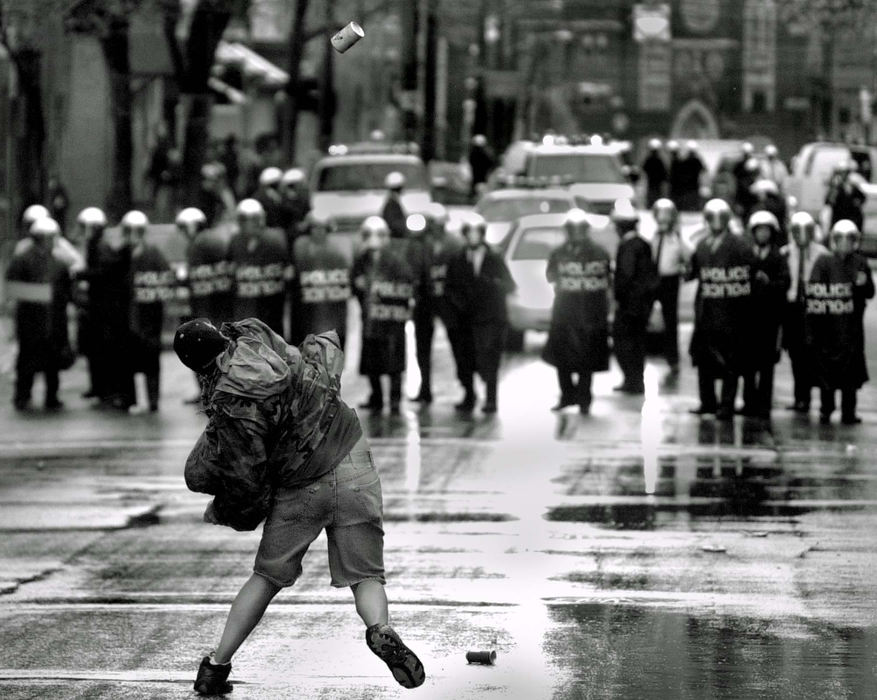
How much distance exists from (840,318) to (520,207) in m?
11.9

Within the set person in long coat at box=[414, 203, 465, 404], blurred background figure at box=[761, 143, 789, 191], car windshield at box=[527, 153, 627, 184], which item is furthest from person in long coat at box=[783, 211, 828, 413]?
blurred background figure at box=[761, 143, 789, 191]

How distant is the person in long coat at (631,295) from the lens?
60.2ft

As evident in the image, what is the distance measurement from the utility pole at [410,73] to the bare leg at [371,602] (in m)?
36.4

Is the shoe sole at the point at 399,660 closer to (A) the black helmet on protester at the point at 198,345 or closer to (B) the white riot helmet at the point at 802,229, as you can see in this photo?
(A) the black helmet on protester at the point at 198,345

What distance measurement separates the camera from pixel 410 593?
9375mm

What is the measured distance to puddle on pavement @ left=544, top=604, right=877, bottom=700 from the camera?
743 cm

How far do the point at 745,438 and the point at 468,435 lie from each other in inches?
82.3

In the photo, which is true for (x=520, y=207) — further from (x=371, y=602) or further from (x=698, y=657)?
(x=371, y=602)

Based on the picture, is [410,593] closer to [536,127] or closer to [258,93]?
[258,93]

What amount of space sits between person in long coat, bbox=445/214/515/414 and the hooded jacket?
10.1 m

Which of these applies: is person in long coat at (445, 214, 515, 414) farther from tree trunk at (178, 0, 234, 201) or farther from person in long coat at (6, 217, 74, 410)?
tree trunk at (178, 0, 234, 201)

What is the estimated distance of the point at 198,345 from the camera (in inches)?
278

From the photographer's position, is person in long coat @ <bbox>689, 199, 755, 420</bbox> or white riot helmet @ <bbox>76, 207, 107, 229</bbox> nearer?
person in long coat @ <bbox>689, 199, 755, 420</bbox>

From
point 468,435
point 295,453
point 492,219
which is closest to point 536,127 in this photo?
point 492,219
